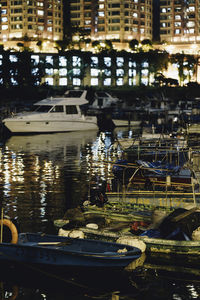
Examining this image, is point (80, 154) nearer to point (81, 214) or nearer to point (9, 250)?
point (81, 214)

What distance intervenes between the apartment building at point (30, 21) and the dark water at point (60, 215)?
136221 mm

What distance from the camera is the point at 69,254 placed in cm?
1292

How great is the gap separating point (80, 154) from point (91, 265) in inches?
965

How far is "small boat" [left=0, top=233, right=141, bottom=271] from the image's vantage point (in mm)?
12703

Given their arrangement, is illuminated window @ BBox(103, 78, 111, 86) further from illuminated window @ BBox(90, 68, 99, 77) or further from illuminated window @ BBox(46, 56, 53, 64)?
illuminated window @ BBox(46, 56, 53, 64)

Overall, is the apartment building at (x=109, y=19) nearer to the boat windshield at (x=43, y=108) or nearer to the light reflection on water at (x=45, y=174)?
the boat windshield at (x=43, y=108)

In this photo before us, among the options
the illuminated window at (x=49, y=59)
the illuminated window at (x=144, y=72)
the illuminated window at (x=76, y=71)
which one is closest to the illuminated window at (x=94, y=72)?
the illuminated window at (x=76, y=71)

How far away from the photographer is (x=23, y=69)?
115m

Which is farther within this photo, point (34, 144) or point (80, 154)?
point (34, 144)

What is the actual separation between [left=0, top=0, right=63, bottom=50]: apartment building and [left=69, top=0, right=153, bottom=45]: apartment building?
693 centimetres

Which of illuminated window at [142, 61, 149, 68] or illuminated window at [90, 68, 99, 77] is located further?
illuminated window at [142, 61, 149, 68]

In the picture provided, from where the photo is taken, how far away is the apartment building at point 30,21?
562ft

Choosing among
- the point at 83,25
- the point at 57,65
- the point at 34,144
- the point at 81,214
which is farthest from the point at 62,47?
the point at 81,214

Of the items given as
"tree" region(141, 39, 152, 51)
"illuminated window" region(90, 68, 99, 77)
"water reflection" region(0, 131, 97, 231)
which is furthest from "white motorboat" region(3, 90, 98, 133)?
"tree" region(141, 39, 152, 51)
